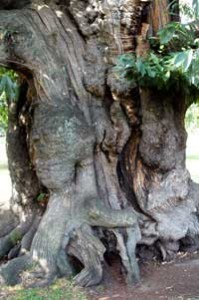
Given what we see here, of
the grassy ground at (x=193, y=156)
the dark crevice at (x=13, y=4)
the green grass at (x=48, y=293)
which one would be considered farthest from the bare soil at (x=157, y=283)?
the grassy ground at (x=193, y=156)

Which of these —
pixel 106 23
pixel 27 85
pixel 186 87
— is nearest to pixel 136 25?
pixel 106 23

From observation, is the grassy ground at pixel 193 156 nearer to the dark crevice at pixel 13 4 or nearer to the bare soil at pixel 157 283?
the bare soil at pixel 157 283

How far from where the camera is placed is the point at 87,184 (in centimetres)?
585

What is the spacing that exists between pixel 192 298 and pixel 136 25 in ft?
9.71

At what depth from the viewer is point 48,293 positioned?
200 inches

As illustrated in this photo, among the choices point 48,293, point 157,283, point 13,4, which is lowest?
point 157,283

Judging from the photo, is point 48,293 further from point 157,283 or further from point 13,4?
Answer: point 13,4

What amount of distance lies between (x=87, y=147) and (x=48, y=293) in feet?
5.30

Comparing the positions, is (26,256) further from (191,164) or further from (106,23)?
(191,164)

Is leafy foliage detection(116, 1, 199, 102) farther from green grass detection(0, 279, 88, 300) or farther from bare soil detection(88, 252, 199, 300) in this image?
green grass detection(0, 279, 88, 300)

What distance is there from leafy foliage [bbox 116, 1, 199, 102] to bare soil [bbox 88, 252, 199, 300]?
6.49 feet

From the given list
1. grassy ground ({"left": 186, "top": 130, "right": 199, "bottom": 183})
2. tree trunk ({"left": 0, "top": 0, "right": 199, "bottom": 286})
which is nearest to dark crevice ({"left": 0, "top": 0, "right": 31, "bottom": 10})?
tree trunk ({"left": 0, "top": 0, "right": 199, "bottom": 286})

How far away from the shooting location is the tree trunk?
552 centimetres

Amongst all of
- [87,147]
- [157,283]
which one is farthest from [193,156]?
[157,283]
